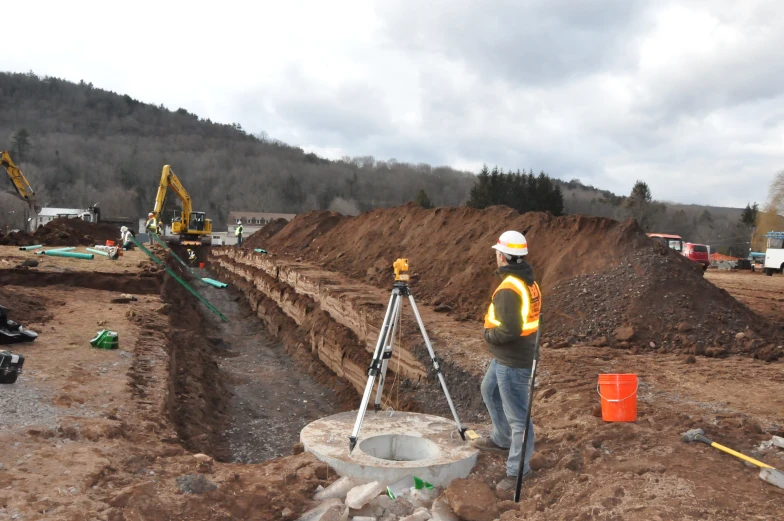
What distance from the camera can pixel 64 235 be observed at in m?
26.0

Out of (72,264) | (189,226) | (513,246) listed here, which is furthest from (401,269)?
(189,226)

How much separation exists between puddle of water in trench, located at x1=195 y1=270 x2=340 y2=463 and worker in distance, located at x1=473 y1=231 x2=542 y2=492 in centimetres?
406

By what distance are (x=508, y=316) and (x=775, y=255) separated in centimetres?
3139

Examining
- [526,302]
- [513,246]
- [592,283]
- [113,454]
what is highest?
[513,246]

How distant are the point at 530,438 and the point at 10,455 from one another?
396cm

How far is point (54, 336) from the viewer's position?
798 cm

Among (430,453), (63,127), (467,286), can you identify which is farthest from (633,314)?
(63,127)

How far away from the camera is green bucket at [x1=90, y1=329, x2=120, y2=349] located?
7.71 m

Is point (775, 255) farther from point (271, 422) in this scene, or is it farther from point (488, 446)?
point (488, 446)

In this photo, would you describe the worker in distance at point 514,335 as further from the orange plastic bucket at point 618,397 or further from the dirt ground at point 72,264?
the dirt ground at point 72,264

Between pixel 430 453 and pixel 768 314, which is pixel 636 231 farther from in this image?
pixel 430 453

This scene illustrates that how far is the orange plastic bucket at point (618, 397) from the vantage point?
4.92 metres

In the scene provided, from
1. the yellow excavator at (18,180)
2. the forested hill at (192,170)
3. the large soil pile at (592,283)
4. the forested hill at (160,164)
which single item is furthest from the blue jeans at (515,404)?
the forested hill at (160,164)

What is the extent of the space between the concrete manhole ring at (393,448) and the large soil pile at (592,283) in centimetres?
378
